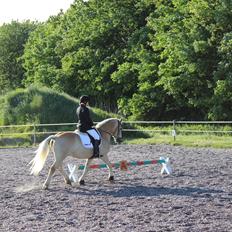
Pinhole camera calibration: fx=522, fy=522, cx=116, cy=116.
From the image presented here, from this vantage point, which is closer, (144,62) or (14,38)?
(144,62)

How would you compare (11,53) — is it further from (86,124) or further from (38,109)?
(86,124)

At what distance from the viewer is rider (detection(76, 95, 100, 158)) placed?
13.4 metres

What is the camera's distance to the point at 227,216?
920 cm

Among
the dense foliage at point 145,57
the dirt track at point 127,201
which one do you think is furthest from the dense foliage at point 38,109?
the dirt track at point 127,201

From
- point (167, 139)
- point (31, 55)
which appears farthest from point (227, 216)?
point (31, 55)

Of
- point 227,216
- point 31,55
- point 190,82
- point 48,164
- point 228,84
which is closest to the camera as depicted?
point 227,216

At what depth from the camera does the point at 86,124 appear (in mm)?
13453

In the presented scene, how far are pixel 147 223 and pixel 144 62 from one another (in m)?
27.9

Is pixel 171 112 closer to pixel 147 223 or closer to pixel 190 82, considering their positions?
pixel 190 82

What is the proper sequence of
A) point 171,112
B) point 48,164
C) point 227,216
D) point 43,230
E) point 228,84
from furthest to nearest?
point 171,112
point 228,84
point 48,164
point 227,216
point 43,230

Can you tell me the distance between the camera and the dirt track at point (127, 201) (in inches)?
348

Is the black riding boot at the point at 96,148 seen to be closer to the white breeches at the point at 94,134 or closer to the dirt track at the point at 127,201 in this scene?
the white breeches at the point at 94,134

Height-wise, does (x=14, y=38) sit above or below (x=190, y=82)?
above

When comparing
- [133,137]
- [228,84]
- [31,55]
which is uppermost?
[31,55]
